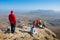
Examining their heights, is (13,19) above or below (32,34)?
above

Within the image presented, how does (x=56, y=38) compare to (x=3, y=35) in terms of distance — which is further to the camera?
(x=56, y=38)

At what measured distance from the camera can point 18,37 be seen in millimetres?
23109

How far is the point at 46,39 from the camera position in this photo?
2709cm

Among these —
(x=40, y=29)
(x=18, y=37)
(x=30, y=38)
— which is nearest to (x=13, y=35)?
(x=18, y=37)

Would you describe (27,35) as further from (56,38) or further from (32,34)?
(56,38)

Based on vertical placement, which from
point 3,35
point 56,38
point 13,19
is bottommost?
point 56,38

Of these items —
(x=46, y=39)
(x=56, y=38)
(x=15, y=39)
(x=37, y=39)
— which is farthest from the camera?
A: (x=56, y=38)

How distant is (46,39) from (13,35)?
6.01 meters

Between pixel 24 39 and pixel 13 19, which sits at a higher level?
pixel 13 19

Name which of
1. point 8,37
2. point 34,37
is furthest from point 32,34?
point 8,37

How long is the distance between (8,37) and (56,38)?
35.1ft

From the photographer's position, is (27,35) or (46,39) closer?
(27,35)

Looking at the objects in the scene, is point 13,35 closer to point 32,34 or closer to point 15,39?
point 15,39

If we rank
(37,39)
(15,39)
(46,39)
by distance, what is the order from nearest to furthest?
(15,39), (37,39), (46,39)
